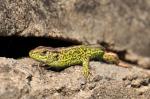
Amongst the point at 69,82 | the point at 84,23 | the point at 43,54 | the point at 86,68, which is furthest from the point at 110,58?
the point at 43,54

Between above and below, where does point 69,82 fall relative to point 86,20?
below

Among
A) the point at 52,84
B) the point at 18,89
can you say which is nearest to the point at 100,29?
the point at 52,84

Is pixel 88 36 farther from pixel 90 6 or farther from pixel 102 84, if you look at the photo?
pixel 102 84

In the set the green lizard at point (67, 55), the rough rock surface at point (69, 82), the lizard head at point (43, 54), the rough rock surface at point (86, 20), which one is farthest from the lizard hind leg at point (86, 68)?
the rough rock surface at point (86, 20)

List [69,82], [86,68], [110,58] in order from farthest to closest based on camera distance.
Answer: [110,58]
[86,68]
[69,82]

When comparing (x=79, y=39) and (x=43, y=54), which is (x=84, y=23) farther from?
(x=43, y=54)

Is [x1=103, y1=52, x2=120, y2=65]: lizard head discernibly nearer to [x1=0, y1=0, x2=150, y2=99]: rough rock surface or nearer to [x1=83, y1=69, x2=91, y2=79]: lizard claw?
[x1=0, y1=0, x2=150, y2=99]: rough rock surface

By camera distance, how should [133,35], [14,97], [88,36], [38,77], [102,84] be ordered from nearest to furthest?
[14,97] → [38,77] → [102,84] → [88,36] → [133,35]

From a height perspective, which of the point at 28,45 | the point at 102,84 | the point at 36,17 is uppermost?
the point at 36,17

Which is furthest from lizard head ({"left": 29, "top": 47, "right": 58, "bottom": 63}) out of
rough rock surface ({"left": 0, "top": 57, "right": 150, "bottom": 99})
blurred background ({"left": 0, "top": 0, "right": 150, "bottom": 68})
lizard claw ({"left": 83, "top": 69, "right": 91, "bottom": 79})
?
lizard claw ({"left": 83, "top": 69, "right": 91, "bottom": 79})
